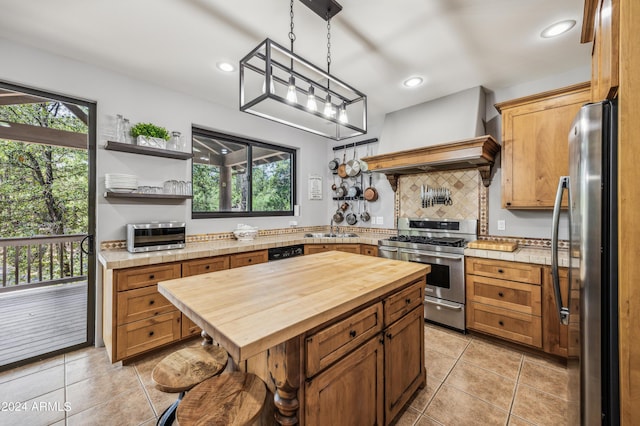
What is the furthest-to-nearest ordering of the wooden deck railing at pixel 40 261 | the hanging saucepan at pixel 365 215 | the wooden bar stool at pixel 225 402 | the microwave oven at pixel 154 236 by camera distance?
the hanging saucepan at pixel 365 215
the wooden deck railing at pixel 40 261
the microwave oven at pixel 154 236
the wooden bar stool at pixel 225 402

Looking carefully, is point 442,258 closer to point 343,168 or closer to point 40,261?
point 343,168

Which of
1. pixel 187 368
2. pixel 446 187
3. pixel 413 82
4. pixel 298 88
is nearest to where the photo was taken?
pixel 187 368

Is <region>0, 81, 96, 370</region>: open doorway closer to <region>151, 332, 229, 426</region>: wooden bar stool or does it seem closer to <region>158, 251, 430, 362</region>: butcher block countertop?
<region>151, 332, 229, 426</region>: wooden bar stool

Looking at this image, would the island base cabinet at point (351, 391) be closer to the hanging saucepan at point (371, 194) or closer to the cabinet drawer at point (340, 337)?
the cabinet drawer at point (340, 337)

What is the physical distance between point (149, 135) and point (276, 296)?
2385mm

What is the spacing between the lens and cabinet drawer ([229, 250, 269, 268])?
9.32ft

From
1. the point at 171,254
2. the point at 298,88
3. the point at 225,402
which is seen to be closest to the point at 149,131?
the point at 171,254

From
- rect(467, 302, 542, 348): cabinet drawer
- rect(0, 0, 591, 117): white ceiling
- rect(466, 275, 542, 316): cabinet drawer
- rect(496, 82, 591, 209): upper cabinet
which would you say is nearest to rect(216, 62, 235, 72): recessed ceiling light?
rect(0, 0, 591, 117): white ceiling

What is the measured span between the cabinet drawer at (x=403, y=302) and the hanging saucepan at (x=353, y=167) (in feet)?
8.75

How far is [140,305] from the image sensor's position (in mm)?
2289

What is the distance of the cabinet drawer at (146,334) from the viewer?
2.21 m

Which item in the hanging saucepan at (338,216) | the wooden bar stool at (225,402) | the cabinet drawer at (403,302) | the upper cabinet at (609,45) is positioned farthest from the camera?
the hanging saucepan at (338,216)

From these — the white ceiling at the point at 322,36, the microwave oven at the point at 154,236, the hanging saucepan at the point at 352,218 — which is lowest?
the microwave oven at the point at 154,236

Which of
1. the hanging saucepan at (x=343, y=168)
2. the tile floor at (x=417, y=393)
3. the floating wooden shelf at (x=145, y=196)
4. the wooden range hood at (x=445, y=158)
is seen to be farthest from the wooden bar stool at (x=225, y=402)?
the hanging saucepan at (x=343, y=168)
